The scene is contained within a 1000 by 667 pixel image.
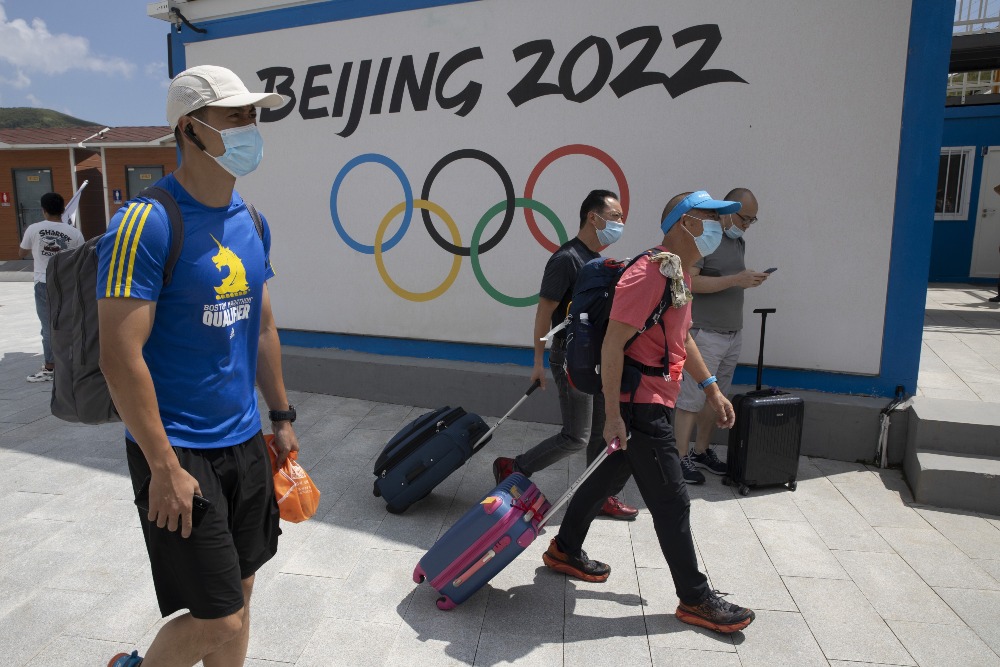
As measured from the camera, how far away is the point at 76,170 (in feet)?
69.8

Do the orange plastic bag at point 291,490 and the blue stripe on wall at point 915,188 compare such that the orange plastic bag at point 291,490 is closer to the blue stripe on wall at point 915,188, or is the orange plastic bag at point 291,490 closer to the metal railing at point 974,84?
the blue stripe on wall at point 915,188

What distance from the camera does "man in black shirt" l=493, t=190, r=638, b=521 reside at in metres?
4.07

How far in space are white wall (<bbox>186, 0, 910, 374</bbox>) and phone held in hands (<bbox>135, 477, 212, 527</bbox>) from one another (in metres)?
4.36

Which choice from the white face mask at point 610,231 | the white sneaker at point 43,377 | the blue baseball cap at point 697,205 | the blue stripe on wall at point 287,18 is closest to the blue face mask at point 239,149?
the blue baseball cap at point 697,205

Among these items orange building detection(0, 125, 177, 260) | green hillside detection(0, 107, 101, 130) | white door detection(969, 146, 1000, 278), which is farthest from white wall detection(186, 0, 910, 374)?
green hillside detection(0, 107, 101, 130)

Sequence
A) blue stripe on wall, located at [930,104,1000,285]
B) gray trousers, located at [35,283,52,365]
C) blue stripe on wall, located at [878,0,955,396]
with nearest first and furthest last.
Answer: blue stripe on wall, located at [878,0,955,396], gray trousers, located at [35,283,52,365], blue stripe on wall, located at [930,104,1000,285]

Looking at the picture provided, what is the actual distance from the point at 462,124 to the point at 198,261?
14.9ft

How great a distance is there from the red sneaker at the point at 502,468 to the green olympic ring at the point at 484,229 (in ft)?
5.87

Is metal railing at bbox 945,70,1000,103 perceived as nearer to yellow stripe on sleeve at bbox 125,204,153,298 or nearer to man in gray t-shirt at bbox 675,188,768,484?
man in gray t-shirt at bbox 675,188,768,484

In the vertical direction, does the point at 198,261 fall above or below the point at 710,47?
below

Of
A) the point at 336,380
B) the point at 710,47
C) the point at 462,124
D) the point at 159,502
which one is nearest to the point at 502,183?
the point at 462,124

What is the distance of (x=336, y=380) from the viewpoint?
682cm

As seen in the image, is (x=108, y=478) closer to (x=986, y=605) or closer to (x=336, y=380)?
(x=336, y=380)

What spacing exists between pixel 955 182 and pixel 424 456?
11530mm
